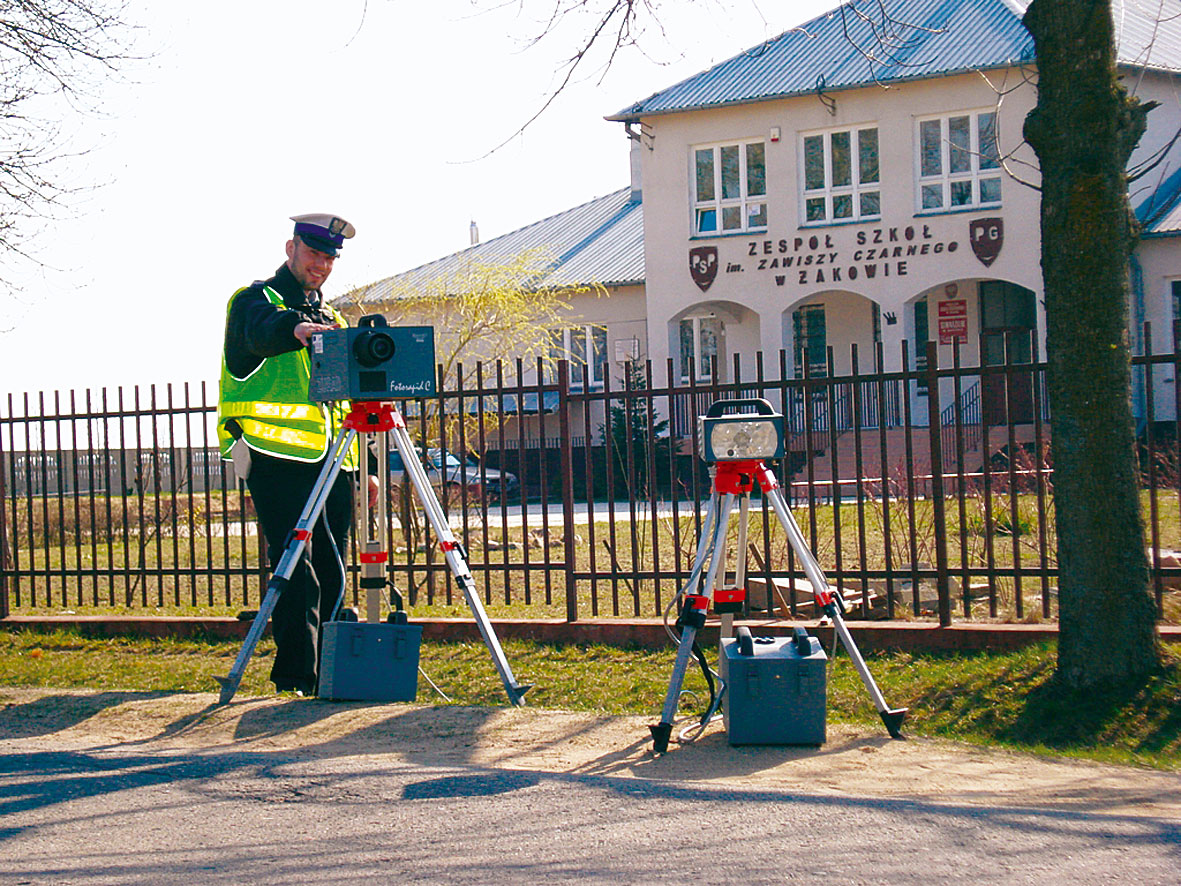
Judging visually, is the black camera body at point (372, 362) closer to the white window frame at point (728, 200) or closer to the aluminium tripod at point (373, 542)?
the aluminium tripod at point (373, 542)

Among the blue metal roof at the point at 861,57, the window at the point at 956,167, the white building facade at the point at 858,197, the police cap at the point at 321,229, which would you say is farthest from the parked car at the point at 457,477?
the window at the point at 956,167

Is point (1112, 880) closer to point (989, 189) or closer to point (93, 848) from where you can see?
point (93, 848)

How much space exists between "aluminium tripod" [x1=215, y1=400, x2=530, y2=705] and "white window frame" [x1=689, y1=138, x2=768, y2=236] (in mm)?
21602

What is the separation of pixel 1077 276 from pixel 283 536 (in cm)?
399

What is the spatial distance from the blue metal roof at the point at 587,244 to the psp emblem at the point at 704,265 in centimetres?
231

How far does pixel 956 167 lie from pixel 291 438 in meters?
21.4

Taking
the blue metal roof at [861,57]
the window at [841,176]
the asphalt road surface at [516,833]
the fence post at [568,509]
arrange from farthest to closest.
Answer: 1. the window at [841,176]
2. the blue metal roof at [861,57]
3. the fence post at [568,509]
4. the asphalt road surface at [516,833]

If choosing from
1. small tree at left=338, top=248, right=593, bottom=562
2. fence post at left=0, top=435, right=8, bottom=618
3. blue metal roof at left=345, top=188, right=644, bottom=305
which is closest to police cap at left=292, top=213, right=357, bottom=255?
fence post at left=0, top=435, right=8, bottom=618

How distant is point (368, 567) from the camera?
20.2ft

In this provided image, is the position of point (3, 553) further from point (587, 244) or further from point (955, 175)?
point (587, 244)

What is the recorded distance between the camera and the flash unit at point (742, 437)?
5.29m

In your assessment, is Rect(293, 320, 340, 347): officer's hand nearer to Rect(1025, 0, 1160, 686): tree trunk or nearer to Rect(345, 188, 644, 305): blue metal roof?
Rect(1025, 0, 1160, 686): tree trunk

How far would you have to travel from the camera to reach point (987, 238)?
81.3 ft

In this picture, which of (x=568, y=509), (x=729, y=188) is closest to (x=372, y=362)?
(x=568, y=509)
